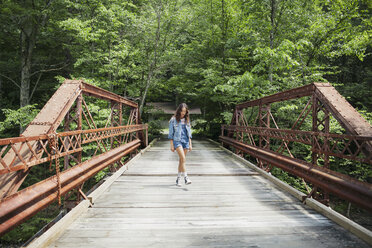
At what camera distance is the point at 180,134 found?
17.4ft

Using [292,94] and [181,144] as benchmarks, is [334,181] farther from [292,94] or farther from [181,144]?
[181,144]

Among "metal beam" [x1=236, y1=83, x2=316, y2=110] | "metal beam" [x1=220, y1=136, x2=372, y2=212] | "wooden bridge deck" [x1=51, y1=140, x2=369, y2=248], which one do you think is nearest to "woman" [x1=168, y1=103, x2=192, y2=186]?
"wooden bridge deck" [x1=51, y1=140, x2=369, y2=248]

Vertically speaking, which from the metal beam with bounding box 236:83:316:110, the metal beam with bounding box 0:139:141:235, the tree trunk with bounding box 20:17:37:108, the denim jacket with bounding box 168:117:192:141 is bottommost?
the metal beam with bounding box 0:139:141:235

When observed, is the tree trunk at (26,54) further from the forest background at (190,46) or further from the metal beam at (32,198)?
the metal beam at (32,198)

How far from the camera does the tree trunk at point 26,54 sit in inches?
567

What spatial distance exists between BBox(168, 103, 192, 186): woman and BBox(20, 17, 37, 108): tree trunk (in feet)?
43.7

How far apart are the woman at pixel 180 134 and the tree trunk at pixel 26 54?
13.3 m

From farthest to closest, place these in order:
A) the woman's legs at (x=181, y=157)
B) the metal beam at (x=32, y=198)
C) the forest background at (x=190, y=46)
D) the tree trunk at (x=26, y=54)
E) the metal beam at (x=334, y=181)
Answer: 1. the tree trunk at (x=26, y=54)
2. the forest background at (x=190, y=46)
3. the woman's legs at (x=181, y=157)
4. the metal beam at (x=334, y=181)
5. the metal beam at (x=32, y=198)

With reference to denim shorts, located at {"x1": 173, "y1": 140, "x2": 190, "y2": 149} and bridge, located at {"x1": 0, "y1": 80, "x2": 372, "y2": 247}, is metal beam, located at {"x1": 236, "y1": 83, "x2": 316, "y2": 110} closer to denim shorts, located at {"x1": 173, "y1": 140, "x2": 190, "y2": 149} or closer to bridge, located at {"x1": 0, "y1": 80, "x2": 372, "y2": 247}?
bridge, located at {"x1": 0, "y1": 80, "x2": 372, "y2": 247}

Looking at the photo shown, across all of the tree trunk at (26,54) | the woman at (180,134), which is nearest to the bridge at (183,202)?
the woman at (180,134)

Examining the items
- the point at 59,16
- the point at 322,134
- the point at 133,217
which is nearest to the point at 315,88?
the point at 322,134

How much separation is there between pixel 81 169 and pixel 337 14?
13.3m

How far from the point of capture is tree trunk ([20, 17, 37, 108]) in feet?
47.3

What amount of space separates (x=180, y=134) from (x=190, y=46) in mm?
15759
